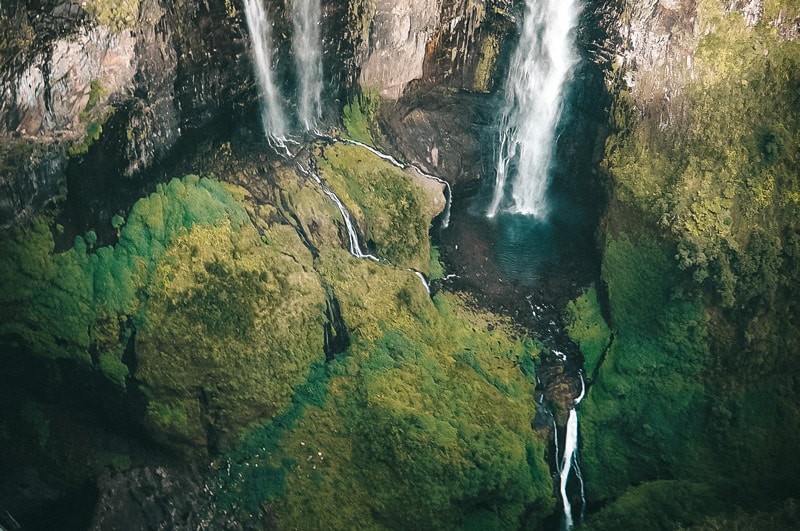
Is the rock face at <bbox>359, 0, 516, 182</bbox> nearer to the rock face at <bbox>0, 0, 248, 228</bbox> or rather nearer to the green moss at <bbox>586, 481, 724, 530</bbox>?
the rock face at <bbox>0, 0, 248, 228</bbox>

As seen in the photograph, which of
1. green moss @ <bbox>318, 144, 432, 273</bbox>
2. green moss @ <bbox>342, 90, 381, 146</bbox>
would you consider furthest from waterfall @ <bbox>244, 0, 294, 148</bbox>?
green moss @ <bbox>342, 90, 381, 146</bbox>

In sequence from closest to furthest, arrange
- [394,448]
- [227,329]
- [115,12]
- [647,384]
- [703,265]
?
1. [115,12]
2. [227,329]
3. [394,448]
4. [703,265]
5. [647,384]

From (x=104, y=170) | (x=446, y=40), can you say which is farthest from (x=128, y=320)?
(x=446, y=40)

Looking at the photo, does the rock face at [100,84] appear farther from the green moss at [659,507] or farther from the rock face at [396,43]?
the green moss at [659,507]

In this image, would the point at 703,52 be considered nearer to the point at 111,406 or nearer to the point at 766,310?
the point at 766,310

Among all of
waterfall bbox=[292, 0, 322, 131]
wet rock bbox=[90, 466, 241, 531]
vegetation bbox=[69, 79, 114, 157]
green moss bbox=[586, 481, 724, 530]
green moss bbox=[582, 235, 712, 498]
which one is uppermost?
waterfall bbox=[292, 0, 322, 131]

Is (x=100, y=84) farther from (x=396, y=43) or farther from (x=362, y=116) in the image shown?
(x=396, y=43)

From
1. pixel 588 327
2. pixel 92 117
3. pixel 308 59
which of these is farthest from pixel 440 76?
pixel 92 117
